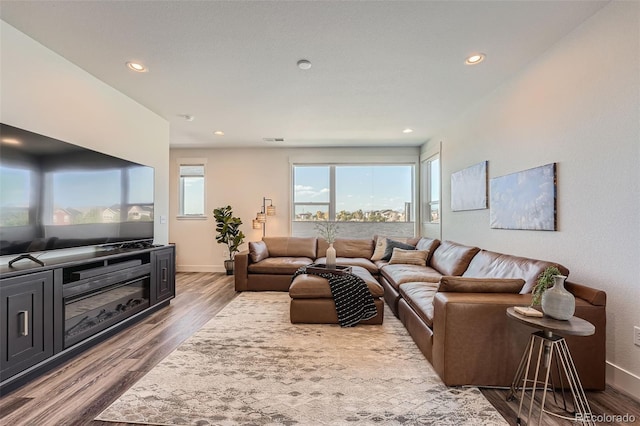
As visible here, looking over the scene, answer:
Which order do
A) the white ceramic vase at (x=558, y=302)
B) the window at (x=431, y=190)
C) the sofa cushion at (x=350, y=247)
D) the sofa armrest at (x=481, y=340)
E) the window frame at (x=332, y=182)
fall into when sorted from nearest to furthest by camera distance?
the white ceramic vase at (x=558, y=302)
the sofa armrest at (x=481, y=340)
the window at (x=431, y=190)
the sofa cushion at (x=350, y=247)
the window frame at (x=332, y=182)

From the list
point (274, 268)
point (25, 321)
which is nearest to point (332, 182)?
point (274, 268)

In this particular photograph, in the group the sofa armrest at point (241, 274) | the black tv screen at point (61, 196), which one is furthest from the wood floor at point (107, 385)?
the sofa armrest at point (241, 274)

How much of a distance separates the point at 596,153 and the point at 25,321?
4117 mm

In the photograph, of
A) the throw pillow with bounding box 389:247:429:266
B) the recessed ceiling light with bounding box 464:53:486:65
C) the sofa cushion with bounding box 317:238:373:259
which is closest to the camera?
the recessed ceiling light with bounding box 464:53:486:65

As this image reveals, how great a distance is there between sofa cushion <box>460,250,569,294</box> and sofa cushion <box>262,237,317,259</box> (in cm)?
285

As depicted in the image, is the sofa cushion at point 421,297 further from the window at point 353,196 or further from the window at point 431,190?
the window at point 353,196

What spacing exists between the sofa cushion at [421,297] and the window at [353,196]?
2.99 metres

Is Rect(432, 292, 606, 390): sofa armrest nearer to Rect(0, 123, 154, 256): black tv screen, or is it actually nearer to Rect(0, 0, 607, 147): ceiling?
Rect(0, 0, 607, 147): ceiling

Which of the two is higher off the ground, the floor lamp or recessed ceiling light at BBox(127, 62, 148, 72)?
recessed ceiling light at BBox(127, 62, 148, 72)

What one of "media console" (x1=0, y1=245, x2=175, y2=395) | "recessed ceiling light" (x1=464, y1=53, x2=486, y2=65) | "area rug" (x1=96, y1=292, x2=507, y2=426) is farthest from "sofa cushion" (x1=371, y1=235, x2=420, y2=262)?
"media console" (x1=0, y1=245, x2=175, y2=395)

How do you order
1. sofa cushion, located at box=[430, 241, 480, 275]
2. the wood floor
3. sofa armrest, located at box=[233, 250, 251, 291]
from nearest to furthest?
Result: the wood floor → sofa cushion, located at box=[430, 241, 480, 275] → sofa armrest, located at box=[233, 250, 251, 291]

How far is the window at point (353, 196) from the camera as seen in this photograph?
618 centimetres

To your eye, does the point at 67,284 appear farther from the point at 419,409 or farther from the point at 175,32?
the point at 419,409

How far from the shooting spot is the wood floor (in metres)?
1.73
